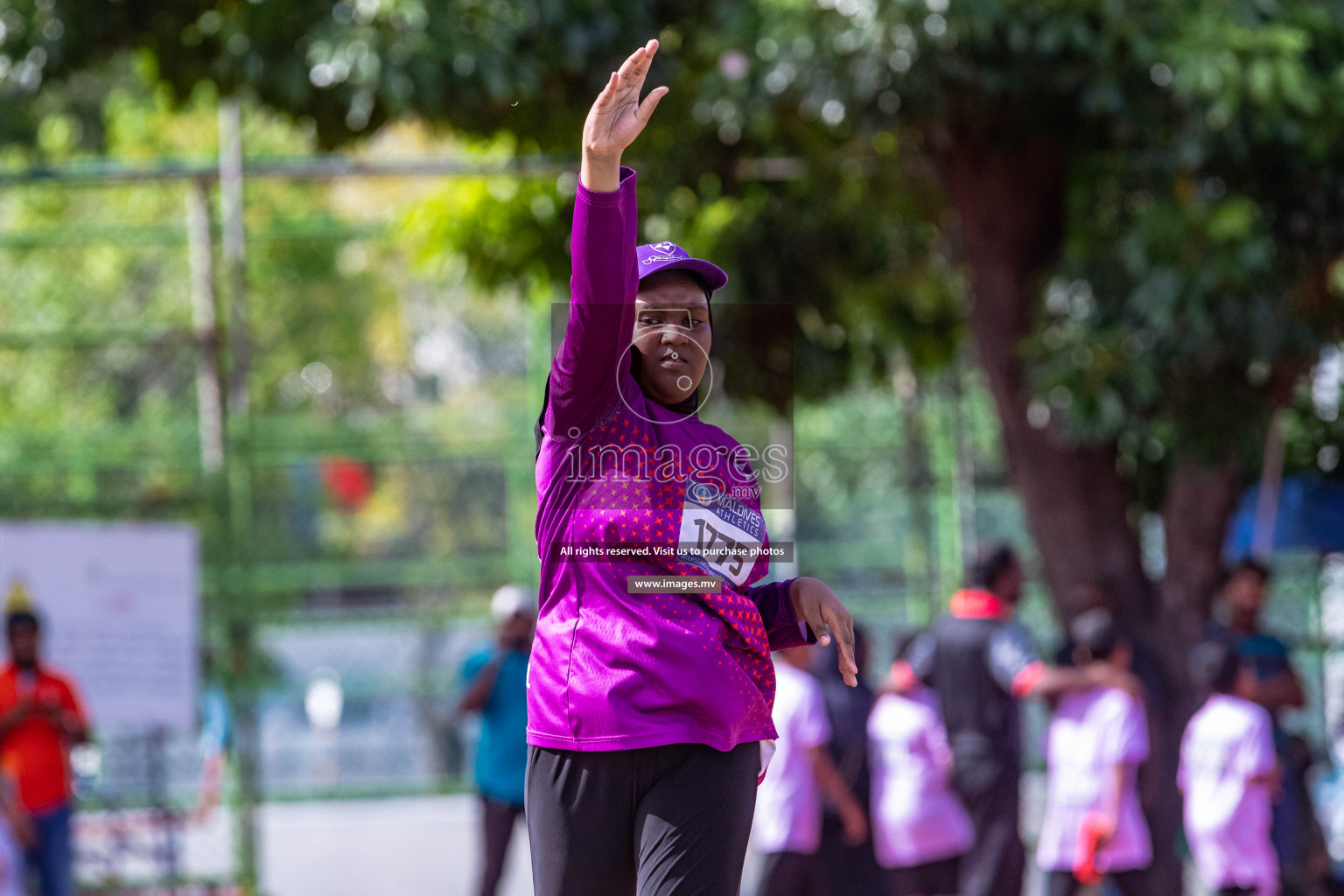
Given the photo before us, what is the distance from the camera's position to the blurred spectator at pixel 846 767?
7.13m

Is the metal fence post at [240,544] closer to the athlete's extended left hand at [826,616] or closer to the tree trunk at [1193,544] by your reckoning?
the tree trunk at [1193,544]

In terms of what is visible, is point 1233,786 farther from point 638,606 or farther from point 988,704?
point 638,606

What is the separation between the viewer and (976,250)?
7.35 metres

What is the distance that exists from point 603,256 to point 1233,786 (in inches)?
180

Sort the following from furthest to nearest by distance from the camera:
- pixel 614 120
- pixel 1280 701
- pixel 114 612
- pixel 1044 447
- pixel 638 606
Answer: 1. pixel 114 612
2. pixel 1044 447
3. pixel 1280 701
4. pixel 638 606
5. pixel 614 120

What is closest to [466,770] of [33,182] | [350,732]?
[350,732]

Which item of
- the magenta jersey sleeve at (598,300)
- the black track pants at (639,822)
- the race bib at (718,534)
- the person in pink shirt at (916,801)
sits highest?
the magenta jersey sleeve at (598,300)

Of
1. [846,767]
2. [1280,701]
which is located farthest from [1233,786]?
[846,767]

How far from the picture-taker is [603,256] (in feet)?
8.24

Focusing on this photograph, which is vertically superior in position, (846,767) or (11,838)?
(846,767)

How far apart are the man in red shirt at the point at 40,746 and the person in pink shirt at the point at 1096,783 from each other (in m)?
4.16

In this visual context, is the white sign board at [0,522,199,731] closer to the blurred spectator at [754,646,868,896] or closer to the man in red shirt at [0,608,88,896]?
the man in red shirt at [0,608,88,896]

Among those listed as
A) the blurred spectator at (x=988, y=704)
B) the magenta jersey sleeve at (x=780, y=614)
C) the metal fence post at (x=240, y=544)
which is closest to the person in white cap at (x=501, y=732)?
the metal fence post at (x=240, y=544)

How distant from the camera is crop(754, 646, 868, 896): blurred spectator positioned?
6633 mm
